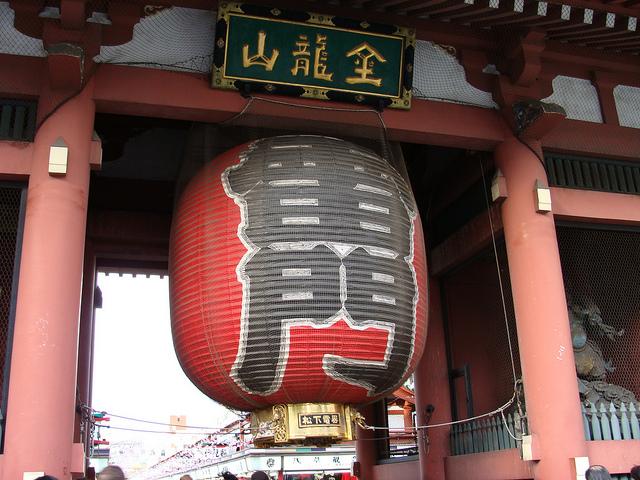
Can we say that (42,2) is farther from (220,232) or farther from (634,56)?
(634,56)

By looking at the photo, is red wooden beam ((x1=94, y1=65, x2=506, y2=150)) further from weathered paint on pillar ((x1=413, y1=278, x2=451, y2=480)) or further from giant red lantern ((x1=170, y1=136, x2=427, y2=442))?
weathered paint on pillar ((x1=413, y1=278, x2=451, y2=480))

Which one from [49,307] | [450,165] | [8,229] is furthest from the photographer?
[450,165]

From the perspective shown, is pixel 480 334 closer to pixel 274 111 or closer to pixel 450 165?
pixel 450 165

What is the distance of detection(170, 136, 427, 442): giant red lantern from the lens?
4488 millimetres

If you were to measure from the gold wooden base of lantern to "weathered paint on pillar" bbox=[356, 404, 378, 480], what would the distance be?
417 centimetres

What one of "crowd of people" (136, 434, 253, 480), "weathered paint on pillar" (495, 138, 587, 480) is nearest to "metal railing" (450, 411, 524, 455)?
"weathered paint on pillar" (495, 138, 587, 480)

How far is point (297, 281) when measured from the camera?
4496 mm

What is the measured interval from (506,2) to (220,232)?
271 centimetres

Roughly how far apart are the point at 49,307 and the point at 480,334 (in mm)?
4564

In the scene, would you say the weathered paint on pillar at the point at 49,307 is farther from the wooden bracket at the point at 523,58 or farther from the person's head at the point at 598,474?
the wooden bracket at the point at 523,58

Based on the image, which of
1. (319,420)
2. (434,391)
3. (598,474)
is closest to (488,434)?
(434,391)

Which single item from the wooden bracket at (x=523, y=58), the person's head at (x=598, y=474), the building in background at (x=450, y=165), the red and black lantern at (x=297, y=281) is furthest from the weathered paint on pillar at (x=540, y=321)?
the person's head at (x=598, y=474)

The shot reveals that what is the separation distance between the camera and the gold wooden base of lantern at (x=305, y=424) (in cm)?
464

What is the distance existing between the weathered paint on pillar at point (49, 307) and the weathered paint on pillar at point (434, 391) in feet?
12.6
